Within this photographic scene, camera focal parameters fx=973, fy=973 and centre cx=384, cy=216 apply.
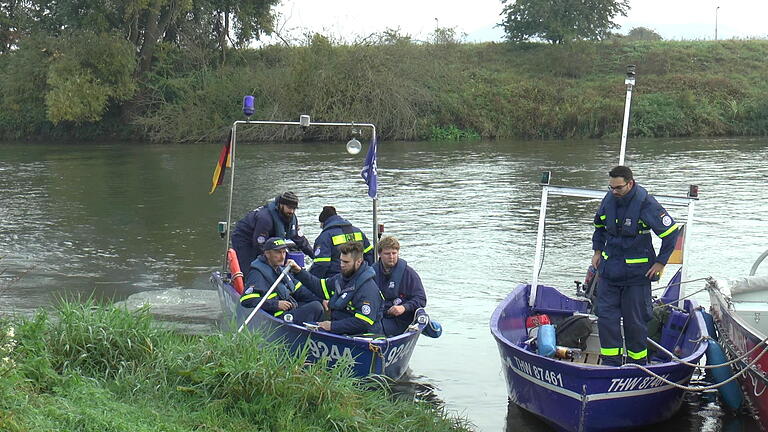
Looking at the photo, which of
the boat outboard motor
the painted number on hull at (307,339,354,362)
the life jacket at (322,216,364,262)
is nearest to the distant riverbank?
the life jacket at (322,216,364,262)

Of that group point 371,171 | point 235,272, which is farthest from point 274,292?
point 371,171

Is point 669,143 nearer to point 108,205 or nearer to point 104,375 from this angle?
point 108,205

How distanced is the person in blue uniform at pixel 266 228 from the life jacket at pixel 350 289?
191cm

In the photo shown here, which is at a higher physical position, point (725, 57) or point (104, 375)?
point (725, 57)

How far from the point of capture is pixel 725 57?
4872 cm

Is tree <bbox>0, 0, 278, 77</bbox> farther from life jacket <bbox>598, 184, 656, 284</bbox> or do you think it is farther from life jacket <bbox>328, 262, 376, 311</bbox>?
life jacket <bbox>598, 184, 656, 284</bbox>

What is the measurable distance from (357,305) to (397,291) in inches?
30.5

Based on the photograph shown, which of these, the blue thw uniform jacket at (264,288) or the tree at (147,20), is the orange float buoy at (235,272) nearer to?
the blue thw uniform jacket at (264,288)

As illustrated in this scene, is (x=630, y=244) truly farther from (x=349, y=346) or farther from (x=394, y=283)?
(x=349, y=346)

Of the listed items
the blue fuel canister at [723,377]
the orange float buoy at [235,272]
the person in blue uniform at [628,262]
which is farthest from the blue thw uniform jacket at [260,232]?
the blue fuel canister at [723,377]

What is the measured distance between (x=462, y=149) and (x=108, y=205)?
16.8m

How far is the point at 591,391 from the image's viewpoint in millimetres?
7531

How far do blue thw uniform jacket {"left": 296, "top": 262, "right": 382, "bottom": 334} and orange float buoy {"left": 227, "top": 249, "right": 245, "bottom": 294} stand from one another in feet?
5.91

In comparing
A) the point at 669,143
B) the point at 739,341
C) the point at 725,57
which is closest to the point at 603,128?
the point at 669,143
